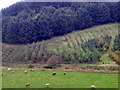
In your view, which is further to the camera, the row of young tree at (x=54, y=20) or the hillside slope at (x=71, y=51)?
the row of young tree at (x=54, y=20)

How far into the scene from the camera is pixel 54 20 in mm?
93375

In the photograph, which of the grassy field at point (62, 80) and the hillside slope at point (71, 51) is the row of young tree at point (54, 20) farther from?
the grassy field at point (62, 80)

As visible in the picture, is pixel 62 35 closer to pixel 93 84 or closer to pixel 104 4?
pixel 104 4

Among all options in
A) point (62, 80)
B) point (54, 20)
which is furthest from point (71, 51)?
point (54, 20)

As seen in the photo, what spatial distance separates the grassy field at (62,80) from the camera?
30.5 metres

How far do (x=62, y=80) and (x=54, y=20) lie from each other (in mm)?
63049

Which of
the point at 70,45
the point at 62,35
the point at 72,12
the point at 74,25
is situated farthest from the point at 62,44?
the point at 72,12

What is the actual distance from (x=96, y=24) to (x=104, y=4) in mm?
14238

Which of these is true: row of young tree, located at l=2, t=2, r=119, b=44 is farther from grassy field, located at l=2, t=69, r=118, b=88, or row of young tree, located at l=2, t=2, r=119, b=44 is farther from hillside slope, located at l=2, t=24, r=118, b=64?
grassy field, located at l=2, t=69, r=118, b=88

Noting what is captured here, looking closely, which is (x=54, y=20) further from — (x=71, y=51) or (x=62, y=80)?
(x=62, y=80)

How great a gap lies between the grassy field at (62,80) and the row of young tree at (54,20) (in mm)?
50377

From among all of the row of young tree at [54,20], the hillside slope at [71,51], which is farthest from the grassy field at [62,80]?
the row of young tree at [54,20]

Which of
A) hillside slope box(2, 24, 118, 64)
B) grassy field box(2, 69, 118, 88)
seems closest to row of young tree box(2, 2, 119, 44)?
hillside slope box(2, 24, 118, 64)

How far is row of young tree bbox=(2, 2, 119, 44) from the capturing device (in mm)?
89512
